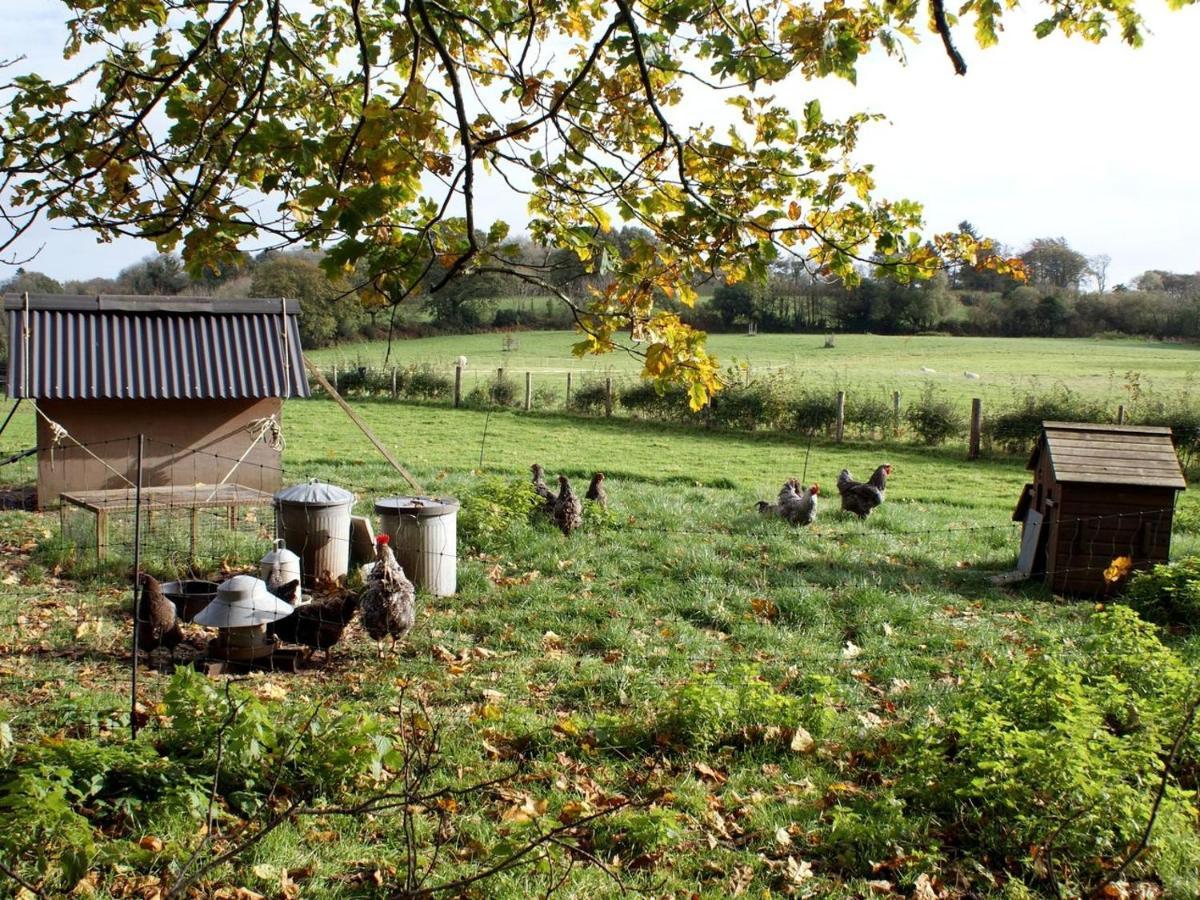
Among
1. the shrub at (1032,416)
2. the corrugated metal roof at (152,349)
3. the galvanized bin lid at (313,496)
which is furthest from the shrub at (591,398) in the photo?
the galvanized bin lid at (313,496)

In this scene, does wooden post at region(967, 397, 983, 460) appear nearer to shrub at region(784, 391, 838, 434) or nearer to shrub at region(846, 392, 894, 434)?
shrub at region(846, 392, 894, 434)

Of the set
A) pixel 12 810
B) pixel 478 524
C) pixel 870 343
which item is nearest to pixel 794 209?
pixel 12 810

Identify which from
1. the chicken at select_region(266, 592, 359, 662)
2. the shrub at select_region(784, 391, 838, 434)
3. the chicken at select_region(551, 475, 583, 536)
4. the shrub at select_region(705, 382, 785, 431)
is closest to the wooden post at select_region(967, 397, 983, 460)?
the shrub at select_region(784, 391, 838, 434)

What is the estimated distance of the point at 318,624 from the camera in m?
6.85

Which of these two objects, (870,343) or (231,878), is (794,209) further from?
(870,343)

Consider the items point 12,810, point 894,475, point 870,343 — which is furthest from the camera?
point 870,343

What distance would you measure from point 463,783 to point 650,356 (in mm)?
2413

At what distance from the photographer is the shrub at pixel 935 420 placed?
75.6ft

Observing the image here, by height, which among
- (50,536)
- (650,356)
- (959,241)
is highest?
(959,241)

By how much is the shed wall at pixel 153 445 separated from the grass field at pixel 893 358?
1813 centimetres

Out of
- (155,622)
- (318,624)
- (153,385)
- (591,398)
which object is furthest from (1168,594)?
(591,398)

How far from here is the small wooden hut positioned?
456 inches

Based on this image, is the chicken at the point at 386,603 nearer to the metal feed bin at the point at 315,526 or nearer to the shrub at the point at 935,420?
the metal feed bin at the point at 315,526

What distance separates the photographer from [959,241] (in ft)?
13.9
